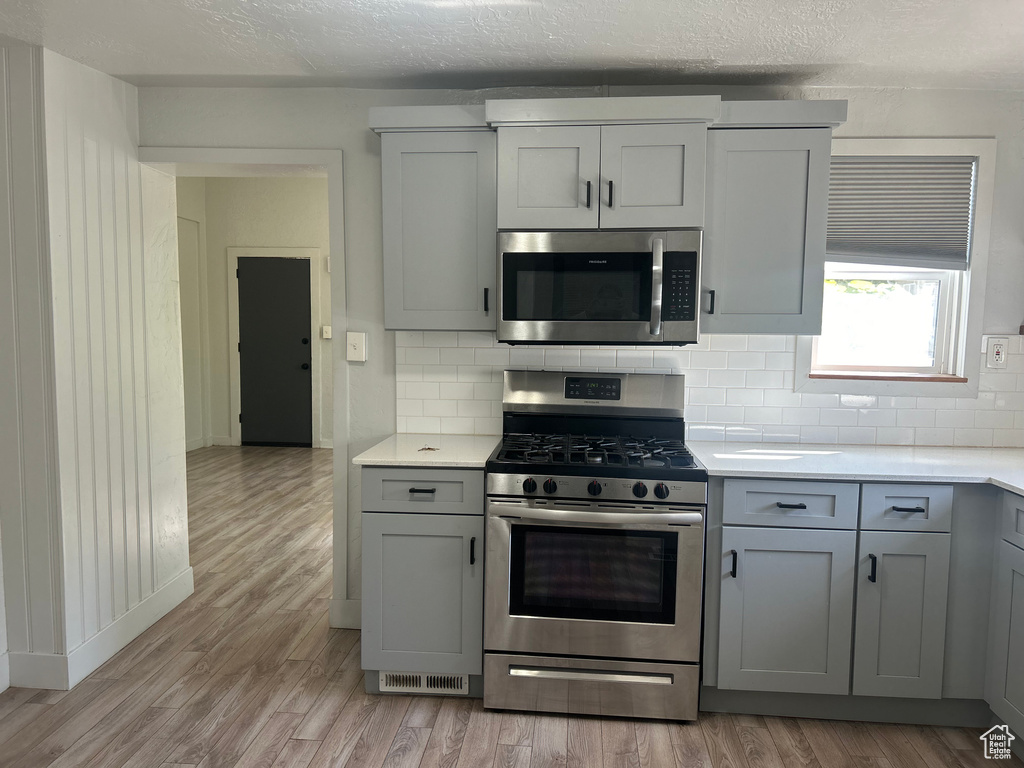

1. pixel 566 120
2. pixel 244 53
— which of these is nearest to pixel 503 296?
pixel 566 120

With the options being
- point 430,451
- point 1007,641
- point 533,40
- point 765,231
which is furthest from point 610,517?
point 533,40

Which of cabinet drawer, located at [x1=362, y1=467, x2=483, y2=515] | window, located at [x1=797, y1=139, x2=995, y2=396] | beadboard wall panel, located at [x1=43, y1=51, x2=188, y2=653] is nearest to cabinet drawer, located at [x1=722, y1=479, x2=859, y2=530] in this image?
window, located at [x1=797, y1=139, x2=995, y2=396]

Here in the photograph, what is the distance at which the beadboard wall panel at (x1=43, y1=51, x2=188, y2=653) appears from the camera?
8.50 ft

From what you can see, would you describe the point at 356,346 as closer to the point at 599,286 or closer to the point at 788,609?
the point at 599,286

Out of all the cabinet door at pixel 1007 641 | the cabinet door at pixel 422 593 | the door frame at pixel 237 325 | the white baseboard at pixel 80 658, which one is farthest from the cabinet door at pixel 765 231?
the door frame at pixel 237 325

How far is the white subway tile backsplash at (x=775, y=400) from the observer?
117 inches

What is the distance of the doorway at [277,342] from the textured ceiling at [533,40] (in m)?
4.24

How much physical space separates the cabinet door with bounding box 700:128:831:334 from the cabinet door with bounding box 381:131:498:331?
0.86 meters

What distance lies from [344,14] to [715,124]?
54.1 inches

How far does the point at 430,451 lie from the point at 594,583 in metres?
0.80

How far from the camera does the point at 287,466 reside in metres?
6.37

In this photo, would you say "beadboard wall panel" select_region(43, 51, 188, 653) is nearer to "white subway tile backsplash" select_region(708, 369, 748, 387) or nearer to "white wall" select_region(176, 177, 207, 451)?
"white subway tile backsplash" select_region(708, 369, 748, 387)

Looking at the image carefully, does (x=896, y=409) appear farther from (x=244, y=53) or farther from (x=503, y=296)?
(x=244, y=53)

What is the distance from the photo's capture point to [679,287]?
2609 millimetres
